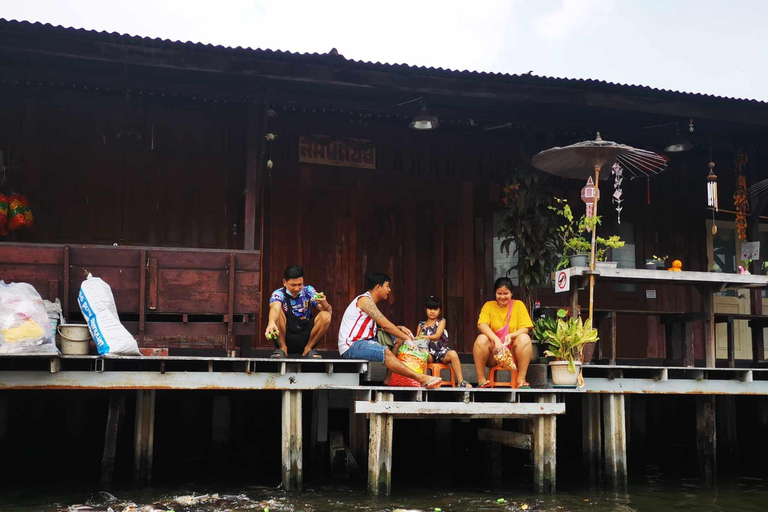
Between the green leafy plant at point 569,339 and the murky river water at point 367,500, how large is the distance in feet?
4.31

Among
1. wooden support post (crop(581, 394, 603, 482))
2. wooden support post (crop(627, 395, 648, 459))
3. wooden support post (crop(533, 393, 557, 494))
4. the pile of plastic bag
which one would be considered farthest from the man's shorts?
wooden support post (crop(627, 395, 648, 459))

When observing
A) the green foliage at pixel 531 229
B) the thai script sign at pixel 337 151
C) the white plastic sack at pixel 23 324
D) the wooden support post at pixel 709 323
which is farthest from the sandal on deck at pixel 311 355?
the wooden support post at pixel 709 323

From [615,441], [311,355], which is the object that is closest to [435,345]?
[311,355]

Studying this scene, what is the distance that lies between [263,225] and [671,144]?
5.05 m

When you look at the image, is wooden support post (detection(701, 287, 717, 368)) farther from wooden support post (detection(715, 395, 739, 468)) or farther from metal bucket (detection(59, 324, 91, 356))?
metal bucket (detection(59, 324, 91, 356))

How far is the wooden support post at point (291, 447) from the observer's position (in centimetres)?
802

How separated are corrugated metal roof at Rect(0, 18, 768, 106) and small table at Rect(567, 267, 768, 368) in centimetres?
212

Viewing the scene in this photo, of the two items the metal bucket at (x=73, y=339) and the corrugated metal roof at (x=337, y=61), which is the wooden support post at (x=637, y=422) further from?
the metal bucket at (x=73, y=339)

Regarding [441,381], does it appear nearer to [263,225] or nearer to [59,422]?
[263,225]

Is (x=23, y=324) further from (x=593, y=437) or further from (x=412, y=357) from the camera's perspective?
(x=593, y=437)

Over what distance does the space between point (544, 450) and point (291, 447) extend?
234 cm

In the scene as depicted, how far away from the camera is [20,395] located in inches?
384

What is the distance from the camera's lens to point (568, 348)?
8500 millimetres

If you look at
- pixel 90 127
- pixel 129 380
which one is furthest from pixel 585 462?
pixel 90 127
